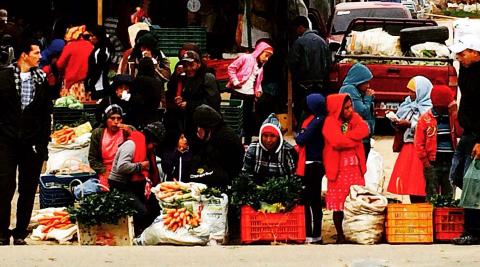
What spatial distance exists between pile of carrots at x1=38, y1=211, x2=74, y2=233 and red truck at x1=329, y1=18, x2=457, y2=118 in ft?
22.5

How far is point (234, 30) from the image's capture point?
816 inches

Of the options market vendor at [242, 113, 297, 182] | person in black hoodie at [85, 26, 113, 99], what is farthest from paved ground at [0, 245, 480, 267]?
person in black hoodie at [85, 26, 113, 99]

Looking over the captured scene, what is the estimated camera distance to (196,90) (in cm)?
1497

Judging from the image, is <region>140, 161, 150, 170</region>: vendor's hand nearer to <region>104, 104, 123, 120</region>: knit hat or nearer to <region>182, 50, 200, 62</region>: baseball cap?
<region>104, 104, 123, 120</region>: knit hat

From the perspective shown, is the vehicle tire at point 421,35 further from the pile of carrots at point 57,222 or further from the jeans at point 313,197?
the pile of carrots at point 57,222

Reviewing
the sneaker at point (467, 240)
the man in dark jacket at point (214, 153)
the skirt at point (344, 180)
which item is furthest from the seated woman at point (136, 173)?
the sneaker at point (467, 240)

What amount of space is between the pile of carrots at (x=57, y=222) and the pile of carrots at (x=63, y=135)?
77.8 inches

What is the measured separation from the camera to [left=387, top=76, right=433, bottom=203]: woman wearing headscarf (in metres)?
13.2

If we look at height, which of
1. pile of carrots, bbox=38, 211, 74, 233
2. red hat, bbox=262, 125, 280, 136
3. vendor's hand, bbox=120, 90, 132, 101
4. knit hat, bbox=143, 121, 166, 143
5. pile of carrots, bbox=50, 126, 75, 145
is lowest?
pile of carrots, bbox=38, 211, 74, 233

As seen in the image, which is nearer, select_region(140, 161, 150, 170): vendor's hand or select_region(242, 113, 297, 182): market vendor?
select_region(242, 113, 297, 182): market vendor

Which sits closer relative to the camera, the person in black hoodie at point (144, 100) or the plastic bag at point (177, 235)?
the plastic bag at point (177, 235)

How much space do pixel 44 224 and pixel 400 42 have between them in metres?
8.01

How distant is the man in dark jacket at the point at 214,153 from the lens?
1292 cm

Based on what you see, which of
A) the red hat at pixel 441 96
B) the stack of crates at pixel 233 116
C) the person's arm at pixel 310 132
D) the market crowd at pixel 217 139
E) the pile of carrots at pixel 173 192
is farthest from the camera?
the stack of crates at pixel 233 116
